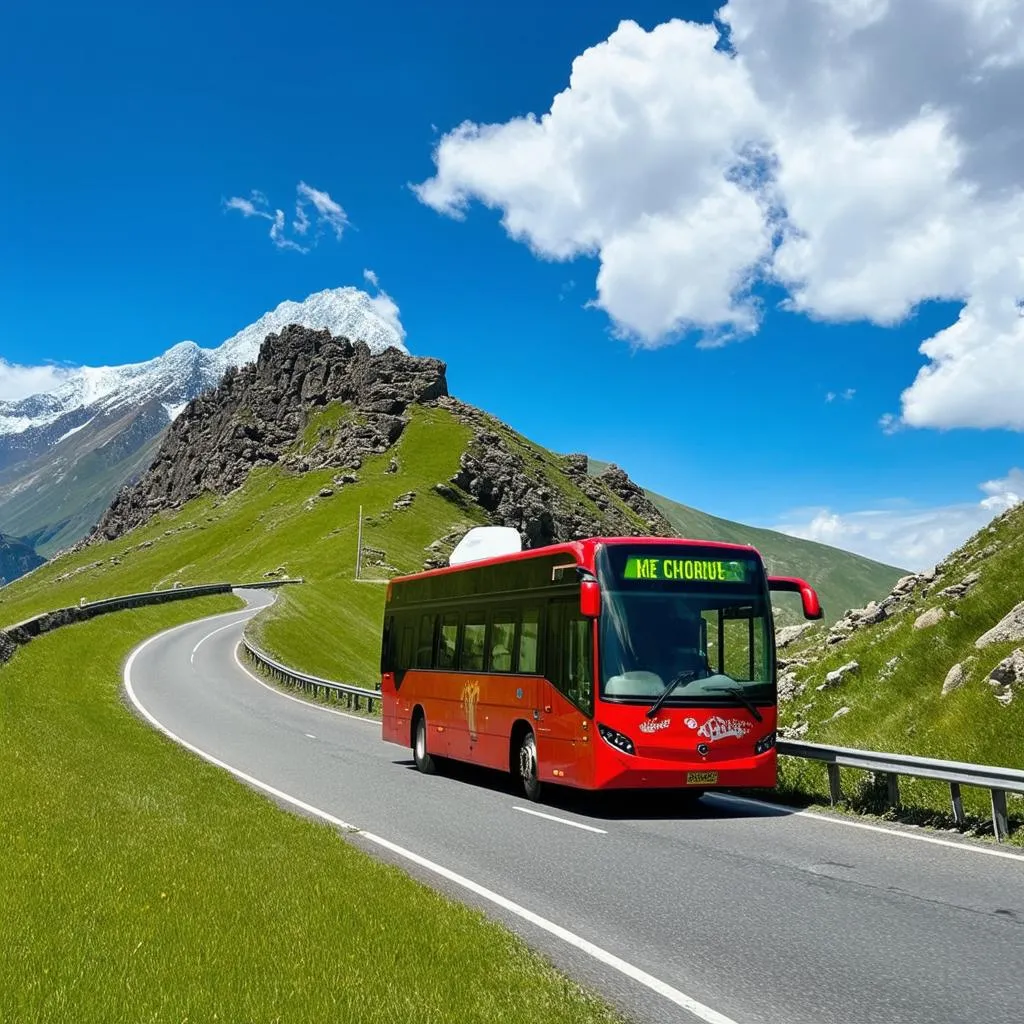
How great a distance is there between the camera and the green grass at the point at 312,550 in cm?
6988

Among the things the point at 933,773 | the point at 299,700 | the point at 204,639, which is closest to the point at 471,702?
the point at 933,773

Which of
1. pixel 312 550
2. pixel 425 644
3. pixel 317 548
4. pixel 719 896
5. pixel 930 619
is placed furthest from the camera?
pixel 317 548

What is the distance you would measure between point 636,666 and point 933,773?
4.02 m

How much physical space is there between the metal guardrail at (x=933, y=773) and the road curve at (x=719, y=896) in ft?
2.59

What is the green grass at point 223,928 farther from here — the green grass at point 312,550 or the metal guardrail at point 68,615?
the green grass at point 312,550

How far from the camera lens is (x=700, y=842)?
489 inches

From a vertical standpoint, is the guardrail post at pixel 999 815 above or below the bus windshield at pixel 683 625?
Answer: below

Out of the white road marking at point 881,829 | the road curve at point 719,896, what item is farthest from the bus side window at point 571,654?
the white road marking at point 881,829

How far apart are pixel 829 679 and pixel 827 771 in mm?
7961

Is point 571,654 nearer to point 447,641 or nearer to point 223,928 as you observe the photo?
point 447,641

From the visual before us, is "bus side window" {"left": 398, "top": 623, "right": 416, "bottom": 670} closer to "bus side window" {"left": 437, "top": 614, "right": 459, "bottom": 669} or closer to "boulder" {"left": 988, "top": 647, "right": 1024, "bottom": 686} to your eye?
"bus side window" {"left": 437, "top": 614, "right": 459, "bottom": 669}

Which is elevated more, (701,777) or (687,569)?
(687,569)

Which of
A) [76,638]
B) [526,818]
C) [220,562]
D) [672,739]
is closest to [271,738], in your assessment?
[526,818]

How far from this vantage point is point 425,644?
69.8ft
